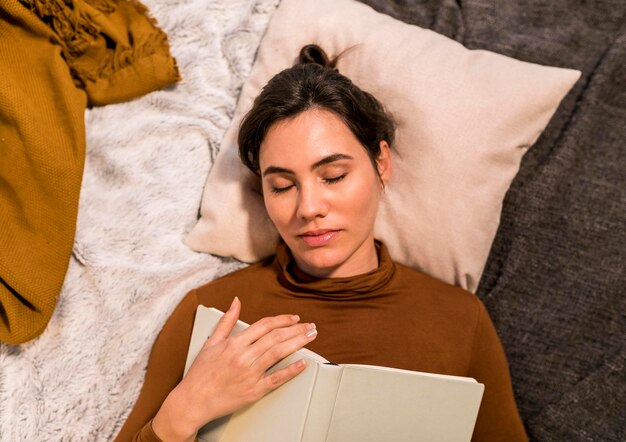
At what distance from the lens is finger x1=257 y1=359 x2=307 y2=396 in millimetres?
1156

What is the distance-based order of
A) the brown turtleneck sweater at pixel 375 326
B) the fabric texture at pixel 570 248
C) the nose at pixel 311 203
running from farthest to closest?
the fabric texture at pixel 570 248
the brown turtleneck sweater at pixel 375 326
the nose at pixel 311 203

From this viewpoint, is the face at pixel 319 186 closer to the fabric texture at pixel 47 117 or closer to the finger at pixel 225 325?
the finger at pixel 225 325

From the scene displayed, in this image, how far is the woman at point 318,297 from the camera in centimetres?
125

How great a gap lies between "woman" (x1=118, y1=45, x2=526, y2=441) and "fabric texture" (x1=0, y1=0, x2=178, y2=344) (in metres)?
0.31

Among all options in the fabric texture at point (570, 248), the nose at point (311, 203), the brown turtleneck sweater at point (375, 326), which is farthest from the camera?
the fabric texture at point (570, 248)

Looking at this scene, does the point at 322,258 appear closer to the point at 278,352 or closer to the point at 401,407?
the point at 278,352

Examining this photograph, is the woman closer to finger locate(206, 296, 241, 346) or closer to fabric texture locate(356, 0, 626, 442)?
finger locate(206, 296, 241, 346)

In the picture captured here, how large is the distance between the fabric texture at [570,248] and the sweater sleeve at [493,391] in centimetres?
10

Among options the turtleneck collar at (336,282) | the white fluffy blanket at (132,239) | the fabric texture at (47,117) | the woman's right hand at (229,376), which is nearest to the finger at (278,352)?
the woman's right hand at (229,376)

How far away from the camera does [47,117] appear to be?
1504 millimetres

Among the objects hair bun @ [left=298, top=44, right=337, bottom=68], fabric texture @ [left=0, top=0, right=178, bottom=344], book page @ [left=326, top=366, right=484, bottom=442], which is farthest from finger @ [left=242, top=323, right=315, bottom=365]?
hair bun @ [left=298, top=44, right=337, bottom=68]

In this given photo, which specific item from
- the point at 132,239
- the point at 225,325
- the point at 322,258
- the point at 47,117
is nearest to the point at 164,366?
the point at 225,325

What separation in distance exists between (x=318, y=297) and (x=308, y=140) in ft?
1.19

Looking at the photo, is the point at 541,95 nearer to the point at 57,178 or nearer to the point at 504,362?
the point at 504,362
